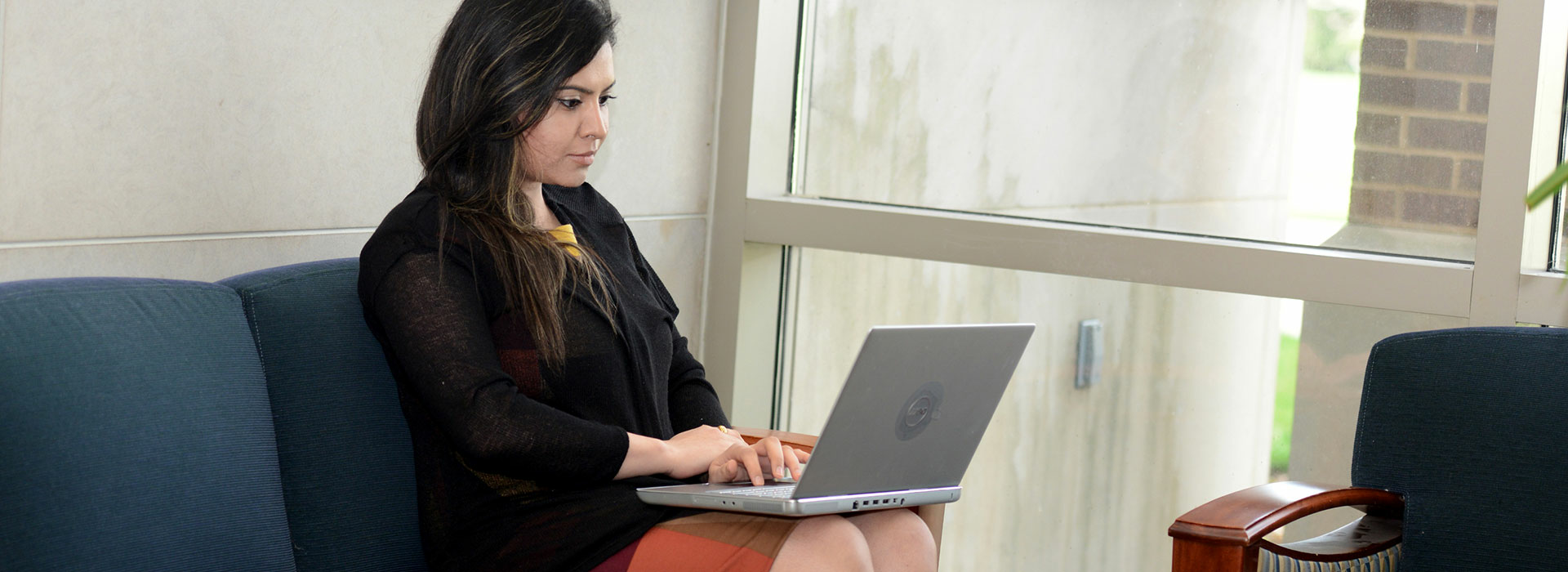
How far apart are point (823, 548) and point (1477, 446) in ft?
4.05

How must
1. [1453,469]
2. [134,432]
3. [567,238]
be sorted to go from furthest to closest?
[1453,469]
[567,238]
[134,432]

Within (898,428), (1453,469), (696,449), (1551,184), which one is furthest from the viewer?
(1453,469)

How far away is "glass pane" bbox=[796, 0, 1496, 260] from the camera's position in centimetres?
265

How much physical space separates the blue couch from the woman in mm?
75

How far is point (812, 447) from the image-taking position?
2.37 metres

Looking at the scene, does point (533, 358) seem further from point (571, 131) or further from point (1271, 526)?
point (1271, 526)

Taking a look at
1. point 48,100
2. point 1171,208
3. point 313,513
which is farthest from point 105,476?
point 1171,208

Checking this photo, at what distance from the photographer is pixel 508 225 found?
6.48 ft

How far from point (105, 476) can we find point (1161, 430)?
2307 millimetres

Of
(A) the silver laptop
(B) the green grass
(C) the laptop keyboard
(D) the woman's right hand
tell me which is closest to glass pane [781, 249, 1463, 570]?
(B) the green grass

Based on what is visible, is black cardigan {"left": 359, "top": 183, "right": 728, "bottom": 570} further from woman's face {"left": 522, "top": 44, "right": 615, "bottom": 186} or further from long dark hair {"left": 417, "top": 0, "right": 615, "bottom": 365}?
woman's face {"left": 522, "top": 44, "right": 615, "bottom": 186}

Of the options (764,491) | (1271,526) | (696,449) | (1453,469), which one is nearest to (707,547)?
(764,491)

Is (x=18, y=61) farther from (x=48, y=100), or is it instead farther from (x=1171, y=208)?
(x=1171, y=208)

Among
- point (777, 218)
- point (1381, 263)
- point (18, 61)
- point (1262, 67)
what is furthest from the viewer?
point (777, 218)
